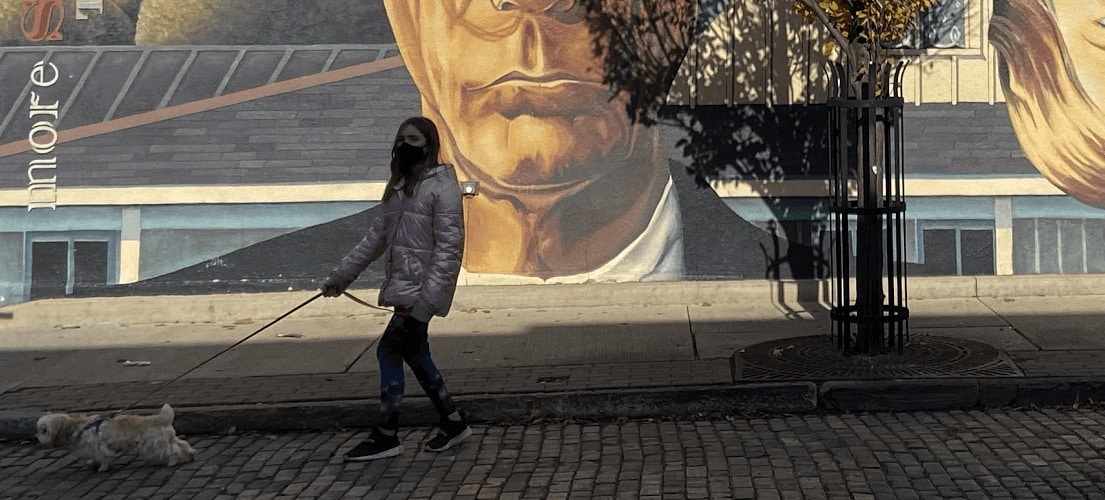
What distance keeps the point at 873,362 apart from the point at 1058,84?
13.4 ft

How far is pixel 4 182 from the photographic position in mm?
10781

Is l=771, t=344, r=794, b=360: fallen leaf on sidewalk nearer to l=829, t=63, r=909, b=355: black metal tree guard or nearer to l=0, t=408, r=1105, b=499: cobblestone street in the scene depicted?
l=829, t=63, r=909, b=355: black metal tree guard

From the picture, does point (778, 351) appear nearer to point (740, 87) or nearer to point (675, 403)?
point (675, 403)

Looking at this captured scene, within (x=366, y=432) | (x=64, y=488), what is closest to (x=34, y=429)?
(x=64, y=488)

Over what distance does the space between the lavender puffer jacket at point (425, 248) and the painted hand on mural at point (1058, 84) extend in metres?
6.10

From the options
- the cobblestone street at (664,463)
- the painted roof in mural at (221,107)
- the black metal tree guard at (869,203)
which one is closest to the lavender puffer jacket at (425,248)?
the cobblestone street at (664,463)

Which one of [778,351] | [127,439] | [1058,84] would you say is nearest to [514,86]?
[778,351]

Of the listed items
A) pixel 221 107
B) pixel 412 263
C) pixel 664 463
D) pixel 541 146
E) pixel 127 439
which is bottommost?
pixel 664 463

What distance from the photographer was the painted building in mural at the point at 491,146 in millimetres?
10555

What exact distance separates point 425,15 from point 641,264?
110 inches

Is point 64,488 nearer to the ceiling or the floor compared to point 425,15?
nearer to the floor

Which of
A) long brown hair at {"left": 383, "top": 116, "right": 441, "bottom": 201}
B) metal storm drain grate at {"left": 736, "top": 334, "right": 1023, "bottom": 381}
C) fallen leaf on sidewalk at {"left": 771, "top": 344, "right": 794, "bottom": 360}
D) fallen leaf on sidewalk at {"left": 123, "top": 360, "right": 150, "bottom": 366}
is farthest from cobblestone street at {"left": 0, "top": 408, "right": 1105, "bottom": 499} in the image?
fallen leaf on sidewalk at {"left": 123, "top": 360, "right": 150, "bottom": 366}

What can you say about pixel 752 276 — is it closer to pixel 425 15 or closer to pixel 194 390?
pixel 425 15

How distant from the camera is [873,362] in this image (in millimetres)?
7770
